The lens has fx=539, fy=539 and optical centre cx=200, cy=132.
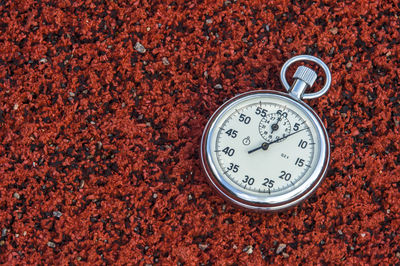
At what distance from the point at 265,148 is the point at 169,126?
0.41m

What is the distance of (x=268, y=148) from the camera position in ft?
6.29

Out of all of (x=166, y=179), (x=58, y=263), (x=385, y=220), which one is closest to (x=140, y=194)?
(x=166, y=179)

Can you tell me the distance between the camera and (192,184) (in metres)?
2.04

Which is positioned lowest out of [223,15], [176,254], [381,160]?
[176,254]

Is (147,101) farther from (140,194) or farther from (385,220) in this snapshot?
(385,220)

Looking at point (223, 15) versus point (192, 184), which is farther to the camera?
point (223, 15)

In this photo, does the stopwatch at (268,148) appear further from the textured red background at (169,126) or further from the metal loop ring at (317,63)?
the textured red background at (169,126)

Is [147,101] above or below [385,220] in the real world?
above

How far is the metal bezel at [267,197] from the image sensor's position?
1.86 metres

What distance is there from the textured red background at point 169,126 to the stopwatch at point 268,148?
6.0 inches

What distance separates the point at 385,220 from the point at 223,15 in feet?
3.37

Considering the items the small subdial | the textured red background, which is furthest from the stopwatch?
the textured red background

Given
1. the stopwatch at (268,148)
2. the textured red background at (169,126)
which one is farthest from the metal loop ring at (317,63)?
the textured red background at (169,126)

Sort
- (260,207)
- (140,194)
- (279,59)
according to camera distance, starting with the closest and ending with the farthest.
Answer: (260,207) → (140,194) → (279,59)
